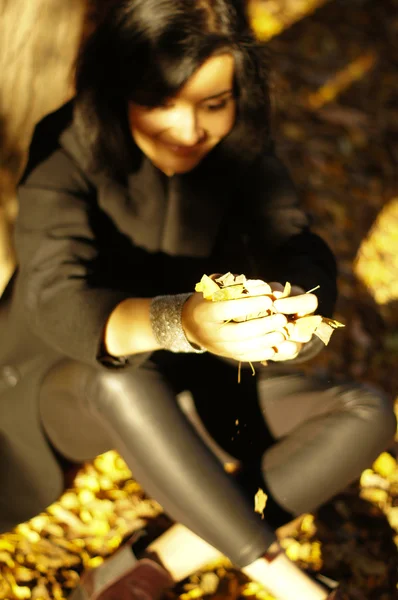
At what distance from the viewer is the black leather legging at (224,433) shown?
1.77 metres

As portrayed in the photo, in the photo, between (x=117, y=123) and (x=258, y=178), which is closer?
(x=117, y=123)

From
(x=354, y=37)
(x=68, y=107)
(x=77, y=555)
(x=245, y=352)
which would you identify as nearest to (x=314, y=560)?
(x=77, y=555)

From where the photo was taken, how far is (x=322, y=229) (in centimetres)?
358

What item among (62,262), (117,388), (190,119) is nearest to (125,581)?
(117,388)

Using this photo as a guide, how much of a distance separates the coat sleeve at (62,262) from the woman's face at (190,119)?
10.8 inches

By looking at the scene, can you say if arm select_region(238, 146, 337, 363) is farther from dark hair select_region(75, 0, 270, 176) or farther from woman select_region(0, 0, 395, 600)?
dark hair select_region(75, 0, 270, 176)

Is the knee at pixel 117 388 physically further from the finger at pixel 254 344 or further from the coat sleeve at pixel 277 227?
the coat sleeve at pixel 277 227

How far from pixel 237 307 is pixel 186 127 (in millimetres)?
715

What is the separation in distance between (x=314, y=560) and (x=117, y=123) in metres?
1.81

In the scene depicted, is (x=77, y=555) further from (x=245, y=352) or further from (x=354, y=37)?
(x=354, y=37)

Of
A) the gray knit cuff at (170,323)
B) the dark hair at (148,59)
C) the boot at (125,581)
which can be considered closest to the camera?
the gray knit cuff at (170,323)

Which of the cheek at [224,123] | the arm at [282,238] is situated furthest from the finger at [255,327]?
the cheek at [224,123]

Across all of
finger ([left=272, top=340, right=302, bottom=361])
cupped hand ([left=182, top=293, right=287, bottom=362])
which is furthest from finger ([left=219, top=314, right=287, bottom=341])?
finger ([left=272, top=340, right=302, bottom=361])

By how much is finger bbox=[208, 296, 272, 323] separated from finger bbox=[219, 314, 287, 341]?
0.9 inches
